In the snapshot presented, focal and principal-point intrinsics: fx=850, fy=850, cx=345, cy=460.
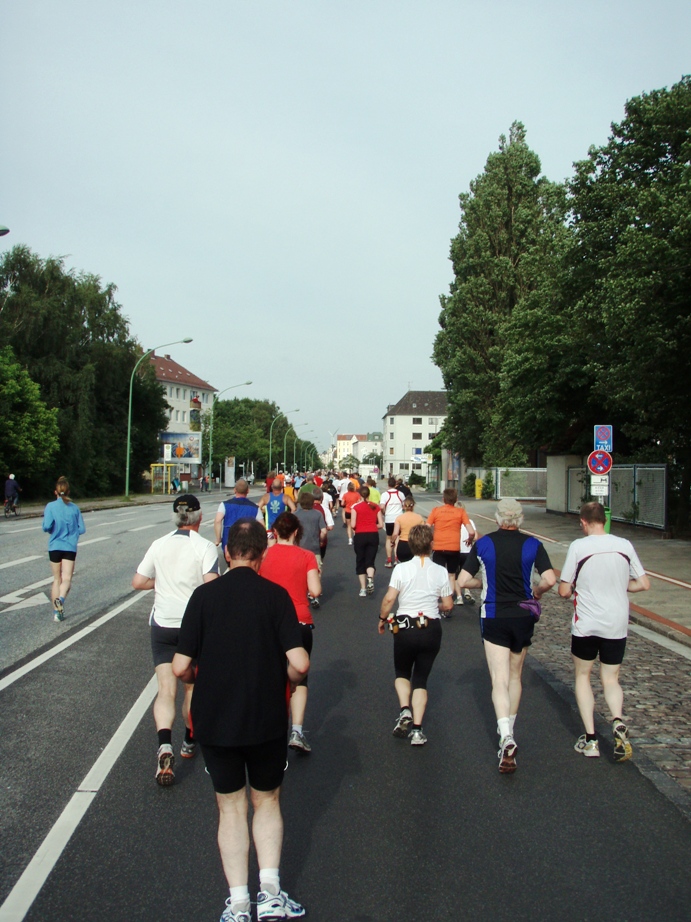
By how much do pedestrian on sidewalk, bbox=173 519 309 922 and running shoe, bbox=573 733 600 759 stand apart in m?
2.81

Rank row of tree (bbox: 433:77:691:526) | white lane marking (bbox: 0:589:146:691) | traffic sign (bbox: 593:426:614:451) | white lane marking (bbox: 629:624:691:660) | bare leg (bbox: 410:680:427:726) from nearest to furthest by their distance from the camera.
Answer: bare leg (bbox: 410:680:427:726) → white lane marking (bbox: 0:589:146:691) → white lane marking (bbox: 629:624:691:660) → row of tree (bbox: 433:77:691:526) → traffic sign (bbox: 593:426:614:451)

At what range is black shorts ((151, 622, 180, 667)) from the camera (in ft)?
17.2

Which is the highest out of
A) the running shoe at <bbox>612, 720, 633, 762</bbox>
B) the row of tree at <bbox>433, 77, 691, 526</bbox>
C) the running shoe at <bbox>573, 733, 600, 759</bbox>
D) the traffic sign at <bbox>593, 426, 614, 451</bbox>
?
the row of tree at <bbox>433, 77, 691, 526</bbox>

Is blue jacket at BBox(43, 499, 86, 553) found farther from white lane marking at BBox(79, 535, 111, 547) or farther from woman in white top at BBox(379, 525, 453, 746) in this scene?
white lane marking at BBox(79, 535, 111, 547)

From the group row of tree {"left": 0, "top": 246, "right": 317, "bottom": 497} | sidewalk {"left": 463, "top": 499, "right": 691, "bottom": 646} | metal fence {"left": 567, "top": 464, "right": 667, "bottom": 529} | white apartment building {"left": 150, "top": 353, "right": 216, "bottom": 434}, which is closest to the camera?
sidewalk {"left": 463, "top": 499, "right": 691, "bottom": 646}

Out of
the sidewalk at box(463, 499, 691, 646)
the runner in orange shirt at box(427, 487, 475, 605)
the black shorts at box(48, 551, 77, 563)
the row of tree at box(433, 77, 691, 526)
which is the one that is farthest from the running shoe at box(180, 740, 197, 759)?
the row of tree at box(433, 77, 691, 526)

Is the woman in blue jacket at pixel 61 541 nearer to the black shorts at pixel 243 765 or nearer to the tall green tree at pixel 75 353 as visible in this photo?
the black shorts at pixel 243 765

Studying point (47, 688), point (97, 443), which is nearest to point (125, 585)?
point (47, 688)

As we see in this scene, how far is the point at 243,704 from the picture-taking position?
3.20 meters

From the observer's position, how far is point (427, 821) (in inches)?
171

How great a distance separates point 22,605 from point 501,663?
8.33 metres

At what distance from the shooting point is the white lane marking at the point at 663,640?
9.24 m

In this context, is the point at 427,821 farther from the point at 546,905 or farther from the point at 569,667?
the point at 569,667

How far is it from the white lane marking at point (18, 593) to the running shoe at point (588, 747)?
8841 millimetres
